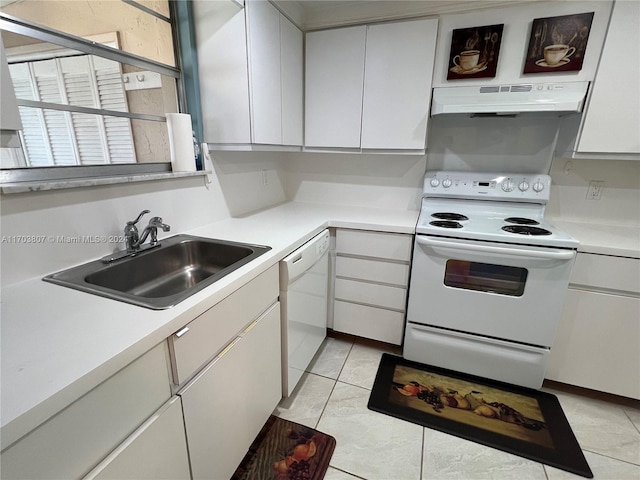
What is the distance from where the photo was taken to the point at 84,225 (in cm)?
114

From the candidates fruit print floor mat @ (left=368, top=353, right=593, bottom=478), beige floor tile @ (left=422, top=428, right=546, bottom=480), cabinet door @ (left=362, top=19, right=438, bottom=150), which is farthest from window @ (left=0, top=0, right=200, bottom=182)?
beige floor tile @ (left=422, top=428, right=546, bottom=480)

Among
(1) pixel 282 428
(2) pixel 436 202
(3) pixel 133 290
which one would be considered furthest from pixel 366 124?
(1) pixel 282 428

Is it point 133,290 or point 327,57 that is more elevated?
point 327,57

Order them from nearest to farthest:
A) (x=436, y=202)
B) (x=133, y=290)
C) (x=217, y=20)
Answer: (x=133, y=290)
(x=217, y=20)
(x=436, y=202)

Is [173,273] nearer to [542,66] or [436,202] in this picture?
[436,202]

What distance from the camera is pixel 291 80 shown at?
194cm

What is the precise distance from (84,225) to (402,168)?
1.95m

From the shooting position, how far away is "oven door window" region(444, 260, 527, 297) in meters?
1.67

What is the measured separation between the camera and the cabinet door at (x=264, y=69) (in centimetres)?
153

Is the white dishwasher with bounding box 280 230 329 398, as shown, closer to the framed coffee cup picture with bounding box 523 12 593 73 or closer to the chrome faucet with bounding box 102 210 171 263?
the chrome faucet with bounding box 102 210 171 263

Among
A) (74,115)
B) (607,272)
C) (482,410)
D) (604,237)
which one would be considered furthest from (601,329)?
(74,115)

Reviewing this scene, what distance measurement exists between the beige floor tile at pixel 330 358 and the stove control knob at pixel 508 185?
1.50 metres

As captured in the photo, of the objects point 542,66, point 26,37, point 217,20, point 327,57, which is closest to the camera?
point 26,37

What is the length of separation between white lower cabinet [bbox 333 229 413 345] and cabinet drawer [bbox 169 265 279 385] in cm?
80
